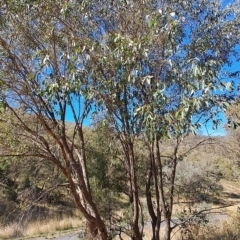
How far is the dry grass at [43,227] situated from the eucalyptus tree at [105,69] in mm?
11012

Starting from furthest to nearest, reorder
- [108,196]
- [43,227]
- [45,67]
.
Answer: [43,227] → [108,196] → [45,67]

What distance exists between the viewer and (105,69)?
5.36 meters

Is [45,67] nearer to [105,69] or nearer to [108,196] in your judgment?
[105,69]

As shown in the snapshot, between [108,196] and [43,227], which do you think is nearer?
[108,196]

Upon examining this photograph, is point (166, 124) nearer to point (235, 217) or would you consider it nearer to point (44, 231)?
point (235, 217)


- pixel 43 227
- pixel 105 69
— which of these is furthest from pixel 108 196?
pixel 43 227

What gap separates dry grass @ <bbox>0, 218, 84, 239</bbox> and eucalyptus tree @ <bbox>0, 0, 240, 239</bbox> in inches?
434

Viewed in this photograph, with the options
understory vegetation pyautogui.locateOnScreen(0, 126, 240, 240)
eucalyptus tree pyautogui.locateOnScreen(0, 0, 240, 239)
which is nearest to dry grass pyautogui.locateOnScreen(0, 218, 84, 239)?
understory vegetation pyautogui.locateOnScreen(0, 126, 240, 240)

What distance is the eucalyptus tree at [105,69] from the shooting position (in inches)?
170

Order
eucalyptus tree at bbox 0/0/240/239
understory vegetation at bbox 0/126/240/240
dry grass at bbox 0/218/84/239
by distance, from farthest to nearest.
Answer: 1. dry grass at bbox 0/218/84/239
2. understory vegetation at bbox 0/126/240/240
3. eucalyptus tree at bbox 0/0/240/239

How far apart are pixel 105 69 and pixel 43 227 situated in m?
15.0

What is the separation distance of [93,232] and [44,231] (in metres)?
12.7

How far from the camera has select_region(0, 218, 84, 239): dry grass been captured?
51.7ft

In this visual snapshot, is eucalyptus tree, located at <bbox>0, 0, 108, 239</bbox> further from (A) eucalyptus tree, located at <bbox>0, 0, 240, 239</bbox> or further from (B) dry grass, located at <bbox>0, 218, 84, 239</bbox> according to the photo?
(B) dry grass, located at <bbox>0, 218, 84, 239</bbox>
